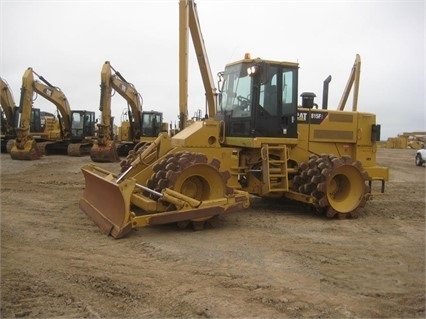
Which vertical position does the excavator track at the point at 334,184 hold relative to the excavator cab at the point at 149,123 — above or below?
below

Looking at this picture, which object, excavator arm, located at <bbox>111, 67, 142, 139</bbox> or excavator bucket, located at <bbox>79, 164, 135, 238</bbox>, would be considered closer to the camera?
excavator bucket, located at <bbox>79, 164, 135, 238</bbox>

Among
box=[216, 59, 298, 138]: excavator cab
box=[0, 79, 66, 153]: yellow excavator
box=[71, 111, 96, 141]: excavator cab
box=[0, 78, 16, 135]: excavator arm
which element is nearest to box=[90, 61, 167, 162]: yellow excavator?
box=[71, 111, 96, 141]: excavator cab

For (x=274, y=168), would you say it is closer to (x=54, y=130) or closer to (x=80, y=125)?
(x=80, y=125)

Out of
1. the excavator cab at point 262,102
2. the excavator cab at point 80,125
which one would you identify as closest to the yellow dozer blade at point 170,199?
the excavator cab at point 262,102

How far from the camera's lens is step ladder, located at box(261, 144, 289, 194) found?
804 cm

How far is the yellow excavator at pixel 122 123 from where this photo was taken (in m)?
19.9

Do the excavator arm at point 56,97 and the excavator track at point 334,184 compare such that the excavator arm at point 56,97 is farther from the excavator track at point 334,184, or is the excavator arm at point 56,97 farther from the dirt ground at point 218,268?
the excavator track at point 334,184

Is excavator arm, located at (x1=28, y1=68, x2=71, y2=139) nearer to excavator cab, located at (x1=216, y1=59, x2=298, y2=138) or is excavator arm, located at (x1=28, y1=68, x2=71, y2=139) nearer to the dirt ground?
the dirt ground

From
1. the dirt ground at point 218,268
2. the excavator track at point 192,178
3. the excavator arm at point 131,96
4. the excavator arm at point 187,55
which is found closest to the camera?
the dirt ground at point 218,268

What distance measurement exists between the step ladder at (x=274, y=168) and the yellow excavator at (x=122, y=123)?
10.3m

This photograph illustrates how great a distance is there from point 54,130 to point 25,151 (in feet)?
21.1

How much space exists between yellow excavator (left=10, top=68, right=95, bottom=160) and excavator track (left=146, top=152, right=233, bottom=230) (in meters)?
14.9

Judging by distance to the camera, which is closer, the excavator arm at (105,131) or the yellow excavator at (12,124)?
the excavator arm at (105,131)

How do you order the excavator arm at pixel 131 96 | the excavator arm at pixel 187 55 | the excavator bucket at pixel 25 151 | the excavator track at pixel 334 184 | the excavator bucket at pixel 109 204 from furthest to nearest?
the excavator arm at pixel 131 96, the excavator bucket at pixel 25 151, the excavator arm at pixel 187 55, the excavator track at pixel 334 184, the excavator bucket at pixel 109 204
